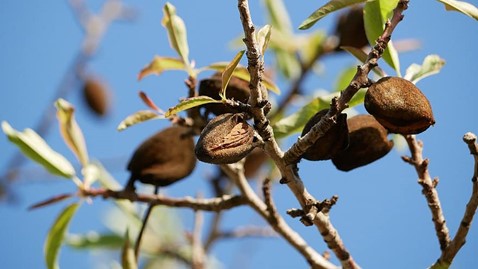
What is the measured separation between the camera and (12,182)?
2605mm

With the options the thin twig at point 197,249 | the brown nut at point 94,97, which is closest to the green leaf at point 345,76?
the thin twig at point 197,249

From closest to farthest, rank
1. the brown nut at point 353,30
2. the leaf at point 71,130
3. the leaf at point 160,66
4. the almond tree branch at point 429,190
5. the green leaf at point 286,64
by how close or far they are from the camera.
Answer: the almond tree branch at point 429,190
the leaf at point 160,66
the leaf at point 71,130
the brown nut at point 353,30
the green leaf at point 286,64

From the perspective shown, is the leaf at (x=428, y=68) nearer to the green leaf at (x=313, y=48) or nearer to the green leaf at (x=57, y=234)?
the green leaf at (x=57, y=234)

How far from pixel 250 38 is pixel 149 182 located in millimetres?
519

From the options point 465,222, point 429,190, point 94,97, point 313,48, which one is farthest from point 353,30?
point 94,97

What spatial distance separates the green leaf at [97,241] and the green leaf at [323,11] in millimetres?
1271

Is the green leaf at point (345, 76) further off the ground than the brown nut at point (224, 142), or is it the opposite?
the brown nut at point (224, 142)

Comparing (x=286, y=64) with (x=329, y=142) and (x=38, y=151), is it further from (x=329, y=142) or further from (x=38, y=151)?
(x=329, y=142)

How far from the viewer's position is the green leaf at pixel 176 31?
1332 mm

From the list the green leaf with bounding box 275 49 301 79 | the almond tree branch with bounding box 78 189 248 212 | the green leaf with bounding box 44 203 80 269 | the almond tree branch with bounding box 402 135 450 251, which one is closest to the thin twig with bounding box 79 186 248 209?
the almond tree branch with bounding box 78 189 248 212

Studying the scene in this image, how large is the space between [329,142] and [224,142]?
0.17 meters

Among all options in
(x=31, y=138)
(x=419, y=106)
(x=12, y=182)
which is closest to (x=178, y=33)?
(x=31, y=138)

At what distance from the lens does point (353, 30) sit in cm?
174

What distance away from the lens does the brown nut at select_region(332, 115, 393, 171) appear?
1107 millimetres
